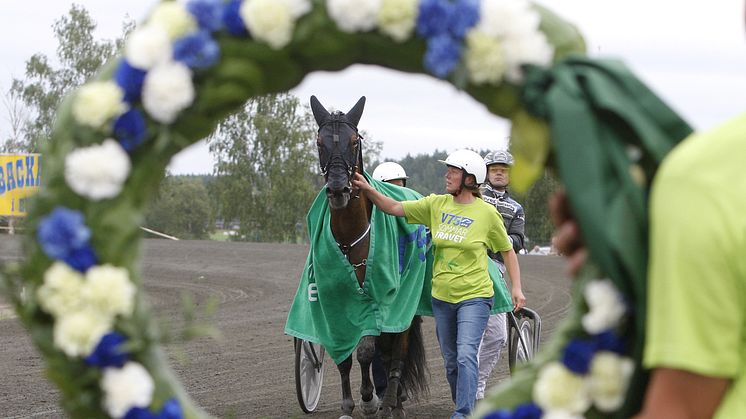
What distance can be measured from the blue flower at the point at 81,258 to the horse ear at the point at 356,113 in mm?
4728

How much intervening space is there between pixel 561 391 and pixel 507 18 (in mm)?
868

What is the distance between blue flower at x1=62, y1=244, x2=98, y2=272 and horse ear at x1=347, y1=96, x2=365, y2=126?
15.5 ft

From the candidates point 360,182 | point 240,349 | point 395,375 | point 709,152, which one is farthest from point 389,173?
point 709,152

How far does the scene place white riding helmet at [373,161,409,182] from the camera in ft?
29.1

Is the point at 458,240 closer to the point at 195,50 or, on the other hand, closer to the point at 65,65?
the point at 195,50

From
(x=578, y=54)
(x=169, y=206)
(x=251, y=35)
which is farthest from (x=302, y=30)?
(x=169, y=206)

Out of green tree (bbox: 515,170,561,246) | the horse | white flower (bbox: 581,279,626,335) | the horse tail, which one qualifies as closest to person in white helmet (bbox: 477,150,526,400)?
the horse tail

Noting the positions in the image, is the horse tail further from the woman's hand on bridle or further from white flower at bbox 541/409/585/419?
white flower at bbox 541/409/585/419

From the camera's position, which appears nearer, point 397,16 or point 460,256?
point 397,16

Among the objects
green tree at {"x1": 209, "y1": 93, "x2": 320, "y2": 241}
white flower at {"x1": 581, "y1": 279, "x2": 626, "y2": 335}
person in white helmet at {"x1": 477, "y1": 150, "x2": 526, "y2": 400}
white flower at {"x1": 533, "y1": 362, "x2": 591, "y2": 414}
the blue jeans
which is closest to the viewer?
white flower at {"x1": 581, "y1": 279, "x2": 626, "y2": 335}

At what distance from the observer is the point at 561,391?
222 centimetres

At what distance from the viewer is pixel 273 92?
2592 mm

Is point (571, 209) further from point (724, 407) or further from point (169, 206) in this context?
point (169, 206)

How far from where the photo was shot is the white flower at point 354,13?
7.92 feet
